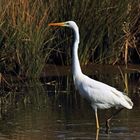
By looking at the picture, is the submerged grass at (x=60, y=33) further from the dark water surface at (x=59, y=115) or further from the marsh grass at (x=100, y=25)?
the dark water surface at (x=59, y=115)

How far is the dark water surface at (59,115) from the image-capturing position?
31.8 feet

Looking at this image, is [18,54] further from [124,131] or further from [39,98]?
[124,131]

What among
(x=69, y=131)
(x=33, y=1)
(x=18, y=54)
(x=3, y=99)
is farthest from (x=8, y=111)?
(x=33, y=1)

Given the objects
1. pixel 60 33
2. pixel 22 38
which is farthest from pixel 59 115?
pixel 60 33

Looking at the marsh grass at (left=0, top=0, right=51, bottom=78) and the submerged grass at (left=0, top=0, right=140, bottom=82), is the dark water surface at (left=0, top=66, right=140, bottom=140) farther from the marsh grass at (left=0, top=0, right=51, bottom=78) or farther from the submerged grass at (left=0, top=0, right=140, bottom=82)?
the submerged grass at (left=0, top=0, right=140, bottom=82)

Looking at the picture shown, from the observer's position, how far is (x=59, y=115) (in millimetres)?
11109

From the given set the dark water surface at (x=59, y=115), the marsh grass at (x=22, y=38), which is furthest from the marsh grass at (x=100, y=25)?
the marsh grass at (x=22, y=38)

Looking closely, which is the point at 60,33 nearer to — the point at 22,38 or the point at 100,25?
the point at 100,25

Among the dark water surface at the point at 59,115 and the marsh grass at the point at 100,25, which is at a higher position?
the marsh grass at the point at 100,25

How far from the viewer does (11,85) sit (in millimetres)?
13477

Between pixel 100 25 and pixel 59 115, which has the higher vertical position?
pixel 100 25

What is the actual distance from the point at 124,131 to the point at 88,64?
6.66m

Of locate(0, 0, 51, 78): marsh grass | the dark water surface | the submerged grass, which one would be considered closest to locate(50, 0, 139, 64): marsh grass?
the submerged grass

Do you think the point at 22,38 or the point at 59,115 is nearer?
the point at 59,115
